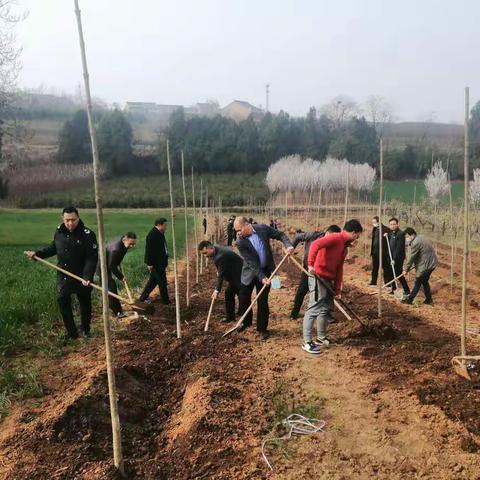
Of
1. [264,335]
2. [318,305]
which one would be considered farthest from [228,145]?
[318,305]

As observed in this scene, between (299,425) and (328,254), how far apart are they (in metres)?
2.42

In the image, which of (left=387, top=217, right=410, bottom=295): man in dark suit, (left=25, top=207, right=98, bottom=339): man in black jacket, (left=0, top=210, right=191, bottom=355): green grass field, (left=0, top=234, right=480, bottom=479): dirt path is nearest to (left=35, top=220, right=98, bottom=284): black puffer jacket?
(left=25, top=207, right=98, bottom=339): man in black jacket

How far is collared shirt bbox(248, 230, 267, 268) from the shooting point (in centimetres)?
683

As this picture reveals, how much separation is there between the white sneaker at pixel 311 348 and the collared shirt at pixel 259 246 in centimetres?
127

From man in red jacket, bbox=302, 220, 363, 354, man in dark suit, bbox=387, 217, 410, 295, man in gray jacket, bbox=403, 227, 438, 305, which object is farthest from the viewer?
man in dark suit, bbox=387, 217, 410, 295

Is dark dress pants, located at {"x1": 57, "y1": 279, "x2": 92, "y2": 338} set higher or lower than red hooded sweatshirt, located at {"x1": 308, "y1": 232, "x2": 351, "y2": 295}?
lower

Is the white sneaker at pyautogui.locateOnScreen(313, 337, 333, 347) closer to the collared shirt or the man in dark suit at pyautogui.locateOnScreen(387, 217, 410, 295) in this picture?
the collared shirt

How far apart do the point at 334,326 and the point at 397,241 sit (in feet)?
12.2

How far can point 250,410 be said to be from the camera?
4.48 meters

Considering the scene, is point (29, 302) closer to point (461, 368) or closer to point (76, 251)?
point (76, 251)

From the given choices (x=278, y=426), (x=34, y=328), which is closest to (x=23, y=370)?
(x=34, y=328)

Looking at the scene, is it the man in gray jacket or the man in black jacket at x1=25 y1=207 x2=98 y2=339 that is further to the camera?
the man in gray jacket

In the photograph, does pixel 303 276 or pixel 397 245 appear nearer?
pixel 303 276

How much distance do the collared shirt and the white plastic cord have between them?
2.82 meters
